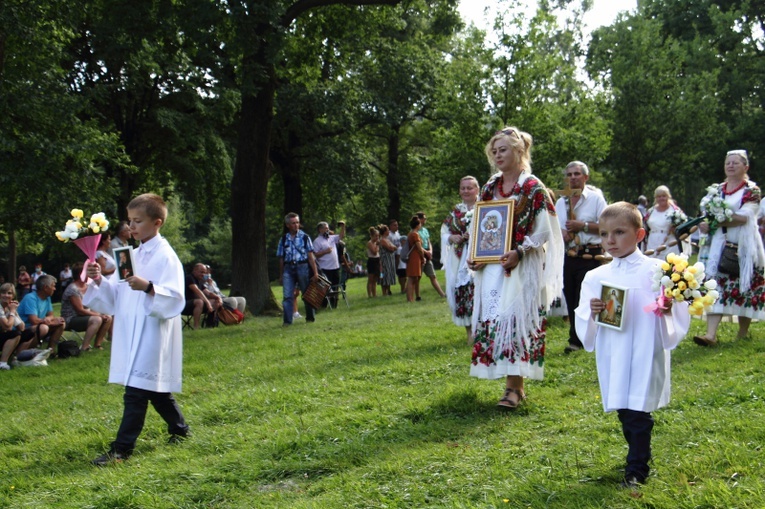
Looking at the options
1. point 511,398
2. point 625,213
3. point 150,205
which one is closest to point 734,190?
point 511,398

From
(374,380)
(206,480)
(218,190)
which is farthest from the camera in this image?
(218,190)

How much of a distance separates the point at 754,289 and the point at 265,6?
10.6 meters

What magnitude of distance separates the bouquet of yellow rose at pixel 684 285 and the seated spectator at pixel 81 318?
11304mm

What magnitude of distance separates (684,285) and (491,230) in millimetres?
2776

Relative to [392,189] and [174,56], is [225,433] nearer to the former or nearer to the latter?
[174,56]

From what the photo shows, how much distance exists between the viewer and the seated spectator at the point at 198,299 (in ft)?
53.5

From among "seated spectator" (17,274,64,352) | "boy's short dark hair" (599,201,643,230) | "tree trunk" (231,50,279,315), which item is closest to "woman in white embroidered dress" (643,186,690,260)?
"boy's short dark hair" (599,201,643,230)

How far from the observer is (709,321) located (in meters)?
9.28

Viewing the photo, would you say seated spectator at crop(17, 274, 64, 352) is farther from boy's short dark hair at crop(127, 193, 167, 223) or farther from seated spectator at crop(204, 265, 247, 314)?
boy's short dark hair at crop(127, 193, 167, 223)

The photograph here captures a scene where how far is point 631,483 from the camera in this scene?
4.48 metres

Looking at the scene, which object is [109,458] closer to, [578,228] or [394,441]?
[394,441]

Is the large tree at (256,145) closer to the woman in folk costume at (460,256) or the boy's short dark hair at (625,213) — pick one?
the woman in folk costume at (460,256)

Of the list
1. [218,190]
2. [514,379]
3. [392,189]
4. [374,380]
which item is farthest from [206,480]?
[392,189]

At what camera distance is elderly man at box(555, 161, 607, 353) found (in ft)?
30.3
